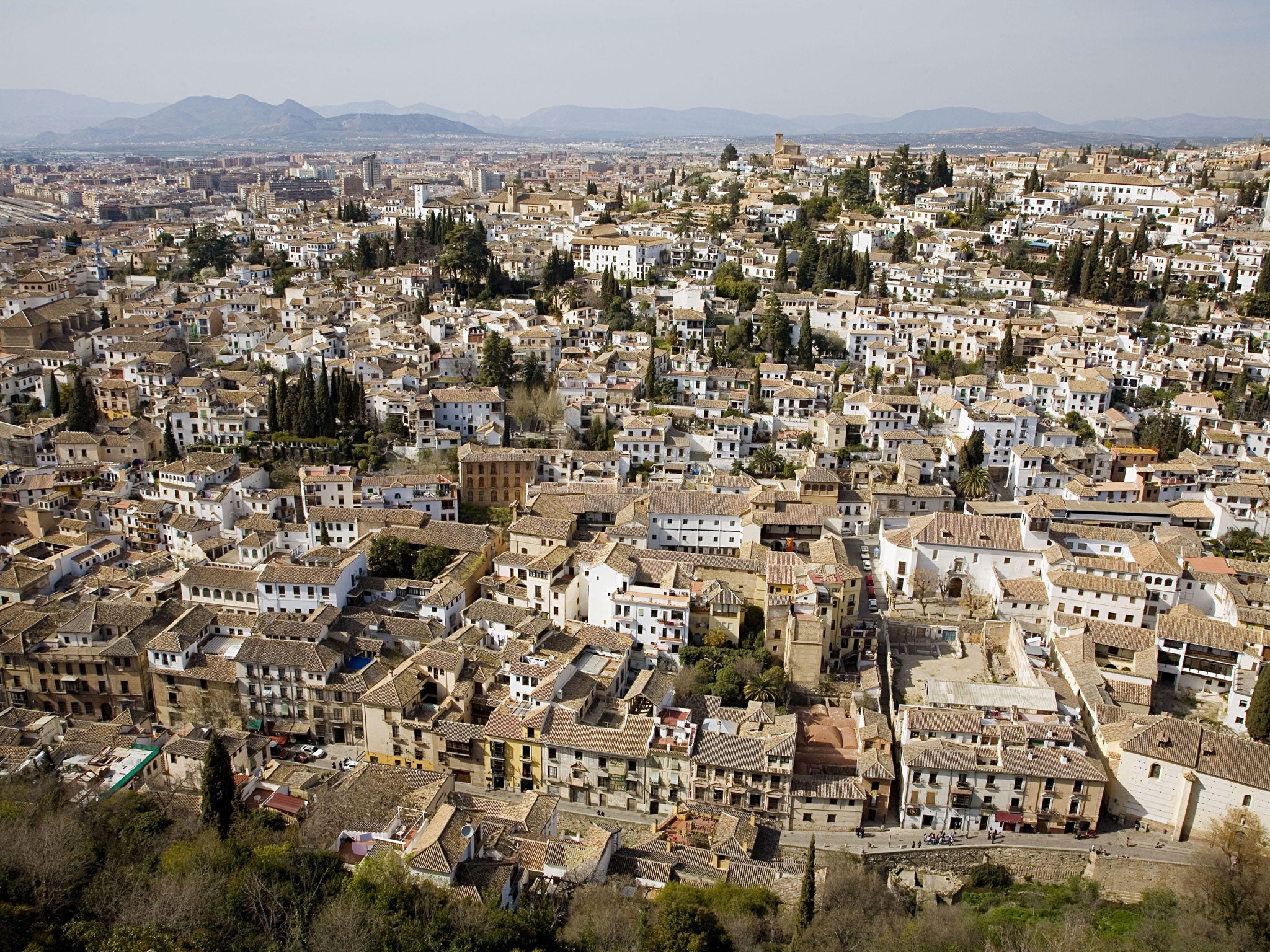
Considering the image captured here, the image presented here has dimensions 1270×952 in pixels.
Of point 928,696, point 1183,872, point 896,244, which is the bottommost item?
point 1183,872

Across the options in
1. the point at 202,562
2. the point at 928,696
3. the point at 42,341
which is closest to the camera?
the point at 928,696

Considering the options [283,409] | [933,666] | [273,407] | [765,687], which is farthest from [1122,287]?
[273,407]

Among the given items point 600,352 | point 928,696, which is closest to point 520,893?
point 928,696

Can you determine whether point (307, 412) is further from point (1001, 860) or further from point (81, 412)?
point (1001, 860)

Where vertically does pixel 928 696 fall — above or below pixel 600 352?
below

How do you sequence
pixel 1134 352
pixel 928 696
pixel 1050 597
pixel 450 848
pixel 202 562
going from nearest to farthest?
pixel 450 848 → pixel 928 696 → pixel 1050 597 → pixel 202 562 → pixel 1134 352

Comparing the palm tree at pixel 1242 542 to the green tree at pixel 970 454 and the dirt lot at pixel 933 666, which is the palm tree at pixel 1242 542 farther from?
the dirt lot at pixel 933 666

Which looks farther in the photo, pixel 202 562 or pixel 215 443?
pixel 215 443

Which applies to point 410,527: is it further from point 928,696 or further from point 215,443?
point 928,696

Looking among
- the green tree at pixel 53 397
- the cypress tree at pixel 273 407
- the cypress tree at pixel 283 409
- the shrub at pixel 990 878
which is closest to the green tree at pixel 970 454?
the shrub at pixel 990 878

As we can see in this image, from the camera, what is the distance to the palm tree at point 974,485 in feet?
103

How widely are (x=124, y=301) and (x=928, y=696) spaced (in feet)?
148

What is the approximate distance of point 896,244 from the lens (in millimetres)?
49688

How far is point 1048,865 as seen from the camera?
66.0ft
